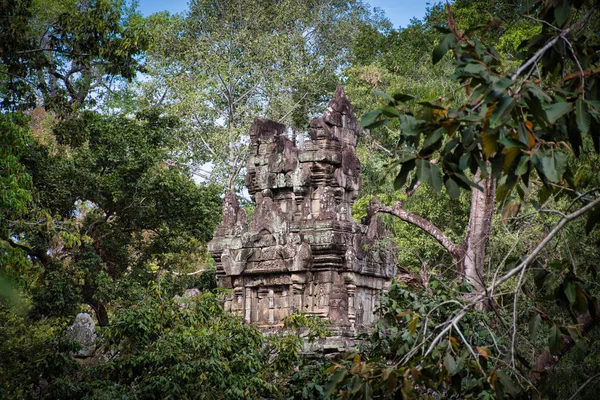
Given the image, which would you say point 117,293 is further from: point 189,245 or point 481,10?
point 481,10

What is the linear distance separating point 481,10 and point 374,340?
15.1m

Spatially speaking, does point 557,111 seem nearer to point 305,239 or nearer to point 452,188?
point 452,188

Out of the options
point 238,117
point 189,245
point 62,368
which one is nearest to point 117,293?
point 189,245

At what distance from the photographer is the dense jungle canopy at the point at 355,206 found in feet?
16.1

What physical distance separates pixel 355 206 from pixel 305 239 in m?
10.4

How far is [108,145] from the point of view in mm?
22297

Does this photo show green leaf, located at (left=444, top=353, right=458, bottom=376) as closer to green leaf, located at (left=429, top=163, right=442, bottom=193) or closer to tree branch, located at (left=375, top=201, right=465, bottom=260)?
green leaf, located at (left=429, top=163, right=442, bottom=193)

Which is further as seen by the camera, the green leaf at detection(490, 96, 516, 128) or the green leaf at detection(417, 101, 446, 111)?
the green leaf at detection(417, 101, 446, 111)

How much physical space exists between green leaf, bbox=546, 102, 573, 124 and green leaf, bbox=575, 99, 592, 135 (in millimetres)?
54

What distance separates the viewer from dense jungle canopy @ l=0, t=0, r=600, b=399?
4.91 m

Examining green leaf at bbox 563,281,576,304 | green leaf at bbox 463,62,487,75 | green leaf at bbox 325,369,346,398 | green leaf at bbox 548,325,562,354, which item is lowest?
green leaf at bbox 325,369,346,398

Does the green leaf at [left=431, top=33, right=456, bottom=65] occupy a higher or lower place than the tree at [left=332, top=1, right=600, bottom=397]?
higher

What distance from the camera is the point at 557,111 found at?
14.9ft

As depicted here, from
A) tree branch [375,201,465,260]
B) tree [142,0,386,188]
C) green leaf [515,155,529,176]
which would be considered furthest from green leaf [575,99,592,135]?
tree [142,0,386,188]
